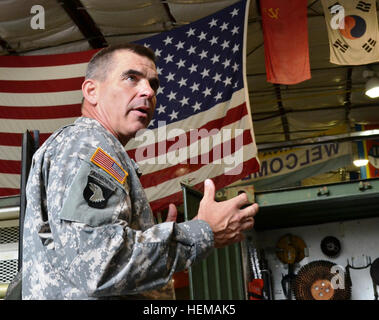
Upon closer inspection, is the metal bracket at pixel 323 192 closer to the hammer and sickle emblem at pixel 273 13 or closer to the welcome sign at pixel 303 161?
the hammer and sickle emblem at pixel 273 13

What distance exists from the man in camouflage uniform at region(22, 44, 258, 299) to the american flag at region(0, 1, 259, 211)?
506 centimetres

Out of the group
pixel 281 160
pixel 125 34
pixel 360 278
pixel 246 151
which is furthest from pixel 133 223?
pixel 281 160

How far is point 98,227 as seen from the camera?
4.29ft

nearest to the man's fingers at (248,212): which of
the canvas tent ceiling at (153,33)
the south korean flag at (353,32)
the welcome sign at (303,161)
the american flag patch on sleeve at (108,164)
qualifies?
the american flag patch on sleeve at (108,164)

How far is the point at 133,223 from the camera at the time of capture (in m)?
1.57

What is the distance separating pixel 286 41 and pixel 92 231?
6.84 m

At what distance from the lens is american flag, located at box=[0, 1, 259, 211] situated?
22.2 feet

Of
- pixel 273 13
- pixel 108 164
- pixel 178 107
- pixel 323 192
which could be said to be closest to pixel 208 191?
pixel 108 164

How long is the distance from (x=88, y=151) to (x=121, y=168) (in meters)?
0.11

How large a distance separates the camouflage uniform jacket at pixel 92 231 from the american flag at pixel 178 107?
16.8 ft

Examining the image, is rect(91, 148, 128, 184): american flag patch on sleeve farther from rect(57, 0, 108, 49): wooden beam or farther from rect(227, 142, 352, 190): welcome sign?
rect(227, 142, 352, 190): welcome sign

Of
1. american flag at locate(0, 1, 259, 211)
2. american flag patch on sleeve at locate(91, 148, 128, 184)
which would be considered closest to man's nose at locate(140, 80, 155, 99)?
american flag patch on sleeve at locate(91, 148, 128, 184)

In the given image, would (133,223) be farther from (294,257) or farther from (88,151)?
(294,257)

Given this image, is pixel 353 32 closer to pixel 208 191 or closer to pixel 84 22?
pixel 84 22
